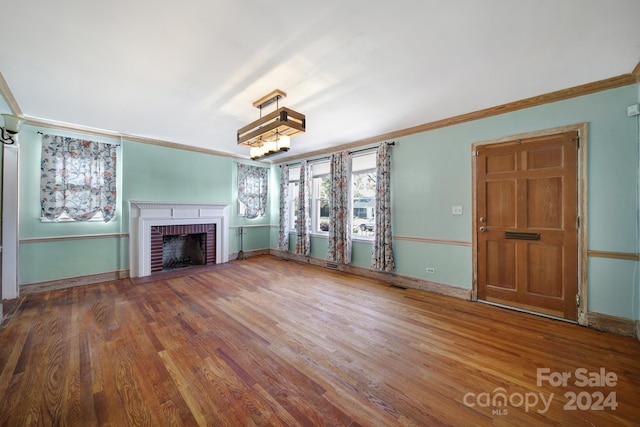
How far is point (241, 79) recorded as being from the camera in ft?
8.31

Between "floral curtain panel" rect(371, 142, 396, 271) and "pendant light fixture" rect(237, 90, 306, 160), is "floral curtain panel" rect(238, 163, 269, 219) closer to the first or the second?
"pendant light fixture" rect(237, 90, 306, 160)

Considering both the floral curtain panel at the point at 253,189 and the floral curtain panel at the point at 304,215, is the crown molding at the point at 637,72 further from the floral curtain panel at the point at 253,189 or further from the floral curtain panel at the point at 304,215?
the floral curtain panel at the point at 253,189

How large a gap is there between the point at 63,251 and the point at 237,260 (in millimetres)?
2997

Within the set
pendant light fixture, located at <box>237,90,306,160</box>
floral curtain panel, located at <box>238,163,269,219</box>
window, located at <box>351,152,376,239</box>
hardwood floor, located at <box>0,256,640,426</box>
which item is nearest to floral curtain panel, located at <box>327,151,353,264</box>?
window, located at <box>351,152,376,239</box>

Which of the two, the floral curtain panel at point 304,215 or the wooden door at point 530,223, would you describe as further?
the floral curtain panel at point 304,215

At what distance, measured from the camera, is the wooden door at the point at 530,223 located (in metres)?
2.78

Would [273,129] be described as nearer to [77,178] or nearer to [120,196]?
[120,196]

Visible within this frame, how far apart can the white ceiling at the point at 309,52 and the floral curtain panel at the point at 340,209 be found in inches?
65.9

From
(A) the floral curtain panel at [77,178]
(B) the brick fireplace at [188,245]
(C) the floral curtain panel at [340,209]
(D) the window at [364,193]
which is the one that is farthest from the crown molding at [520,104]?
(A) the floral curtain panel at [77,178]

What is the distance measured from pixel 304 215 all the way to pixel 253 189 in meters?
1.70

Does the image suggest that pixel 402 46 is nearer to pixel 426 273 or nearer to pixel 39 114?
pixel 426 273

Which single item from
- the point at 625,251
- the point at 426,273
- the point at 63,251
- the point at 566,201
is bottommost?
the point at 426,273

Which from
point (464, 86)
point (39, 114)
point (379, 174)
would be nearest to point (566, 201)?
point (464, 86)

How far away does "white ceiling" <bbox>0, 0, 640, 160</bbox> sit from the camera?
5.53 ft
